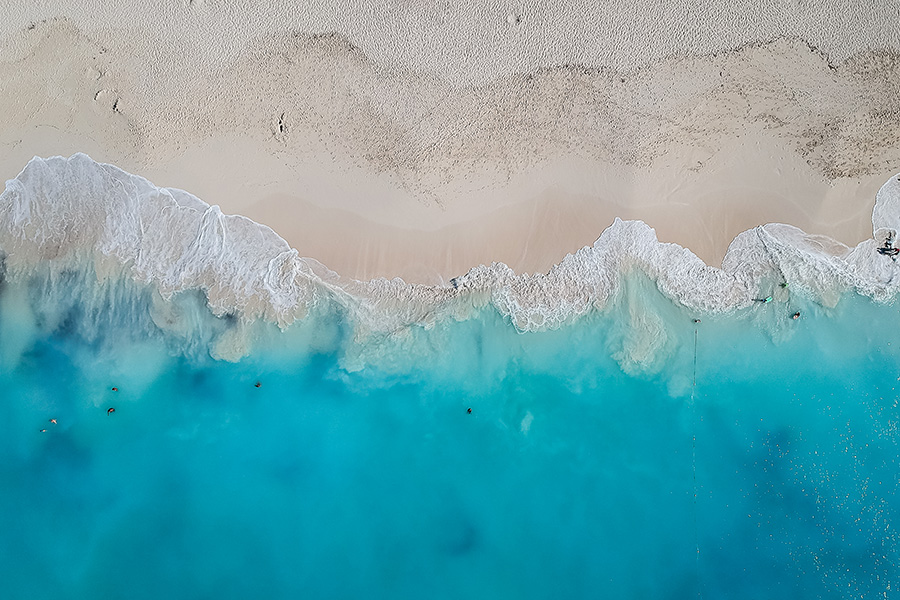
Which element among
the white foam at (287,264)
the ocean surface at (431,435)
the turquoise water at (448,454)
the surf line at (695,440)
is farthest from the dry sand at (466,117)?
the turquoise water at (448,454)

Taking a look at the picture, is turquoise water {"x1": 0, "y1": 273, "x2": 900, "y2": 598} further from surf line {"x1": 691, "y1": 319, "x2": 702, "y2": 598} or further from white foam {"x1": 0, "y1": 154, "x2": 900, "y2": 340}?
white foam {"x1": 0, "y1": 154, "x2": 900, "y2": 340}

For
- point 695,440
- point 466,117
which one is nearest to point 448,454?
point 695,440

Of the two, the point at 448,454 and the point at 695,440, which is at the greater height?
the point at 695,440

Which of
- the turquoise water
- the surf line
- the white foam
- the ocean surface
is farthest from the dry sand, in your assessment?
the turquoise water

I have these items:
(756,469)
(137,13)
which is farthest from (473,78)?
(756,469)

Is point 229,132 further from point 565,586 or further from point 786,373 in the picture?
point 786,373

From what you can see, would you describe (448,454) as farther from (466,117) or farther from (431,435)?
(466,117)

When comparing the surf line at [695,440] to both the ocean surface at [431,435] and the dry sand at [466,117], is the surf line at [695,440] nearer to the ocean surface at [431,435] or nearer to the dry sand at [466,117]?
the ocean surface at [431,435]
